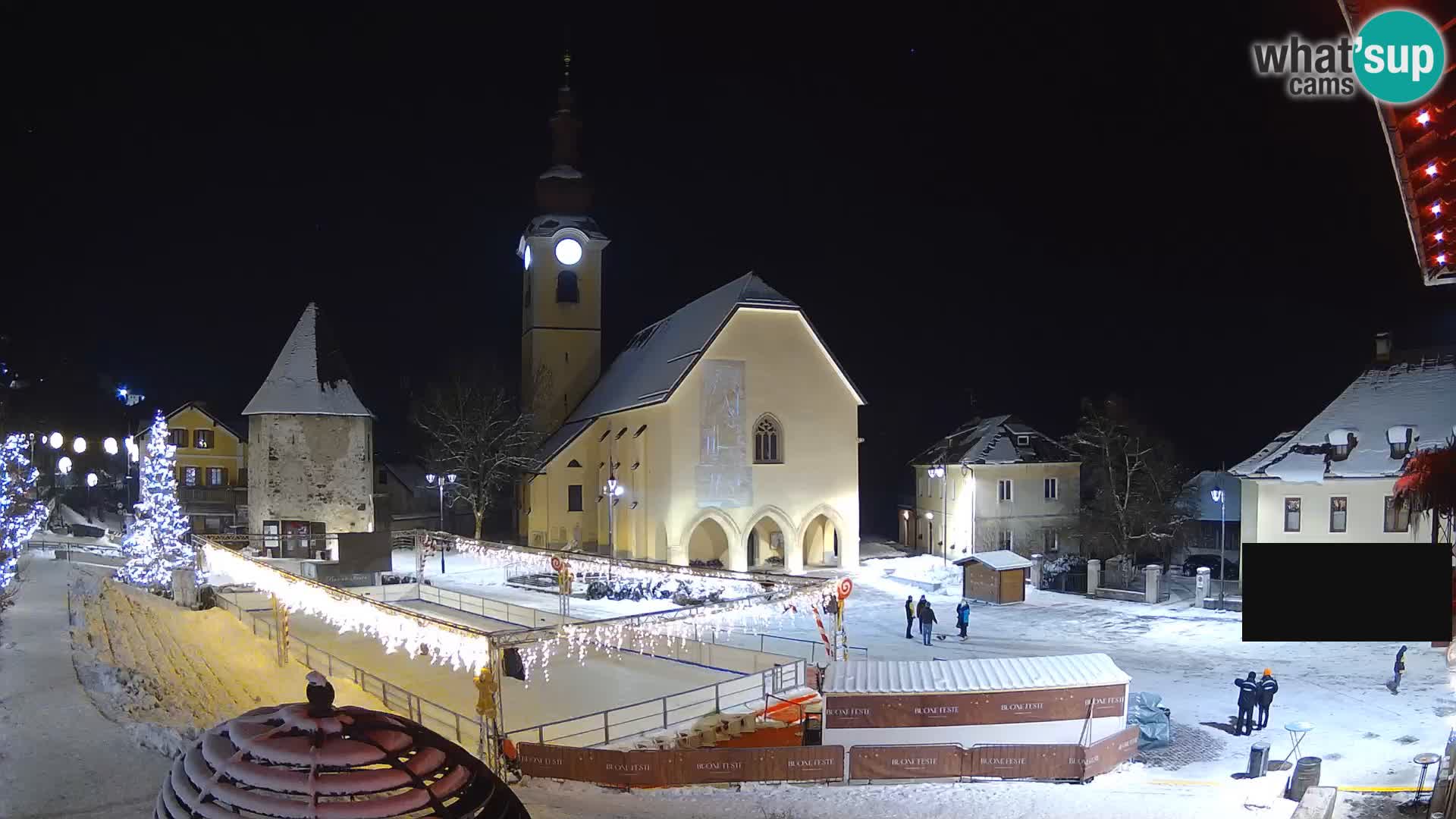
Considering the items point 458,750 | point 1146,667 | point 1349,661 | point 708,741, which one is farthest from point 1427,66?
point 1349,661

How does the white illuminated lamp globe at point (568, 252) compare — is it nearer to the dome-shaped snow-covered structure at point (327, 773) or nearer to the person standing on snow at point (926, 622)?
the person standing on snow at point (926, 622)

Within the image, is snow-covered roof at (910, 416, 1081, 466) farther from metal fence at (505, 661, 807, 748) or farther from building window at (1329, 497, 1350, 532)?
metal fence at (505, 661, 807, 748)

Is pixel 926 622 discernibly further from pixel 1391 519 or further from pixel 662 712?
pixel 1391 519

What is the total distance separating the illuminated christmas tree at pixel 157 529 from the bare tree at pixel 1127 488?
3410 cm

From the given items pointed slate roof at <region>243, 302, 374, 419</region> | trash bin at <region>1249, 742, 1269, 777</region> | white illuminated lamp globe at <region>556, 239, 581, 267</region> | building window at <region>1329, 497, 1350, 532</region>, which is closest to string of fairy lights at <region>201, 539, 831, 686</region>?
trash bin at <region>1249, 742, 1269, 777</region>

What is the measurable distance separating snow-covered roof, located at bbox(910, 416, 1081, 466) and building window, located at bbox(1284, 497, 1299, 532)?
36.8 ft

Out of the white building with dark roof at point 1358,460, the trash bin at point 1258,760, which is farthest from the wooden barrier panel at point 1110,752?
the white building with dark roof at point 1358,460

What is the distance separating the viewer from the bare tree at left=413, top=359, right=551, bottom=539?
45312 millimetres

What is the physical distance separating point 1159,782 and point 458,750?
554 inches

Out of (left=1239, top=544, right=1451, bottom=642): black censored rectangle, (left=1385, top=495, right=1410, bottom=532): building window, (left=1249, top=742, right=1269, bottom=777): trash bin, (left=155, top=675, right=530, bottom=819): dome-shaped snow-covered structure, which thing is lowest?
(left=1249, top=742, right=1269, bottom=777): trash bin

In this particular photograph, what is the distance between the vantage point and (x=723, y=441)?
3681cm

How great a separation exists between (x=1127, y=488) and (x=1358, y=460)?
9138 mm

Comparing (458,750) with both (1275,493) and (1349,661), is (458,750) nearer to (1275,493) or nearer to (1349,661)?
(1349,661)

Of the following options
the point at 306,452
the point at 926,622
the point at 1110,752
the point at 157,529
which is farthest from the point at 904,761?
the point at 306,452
